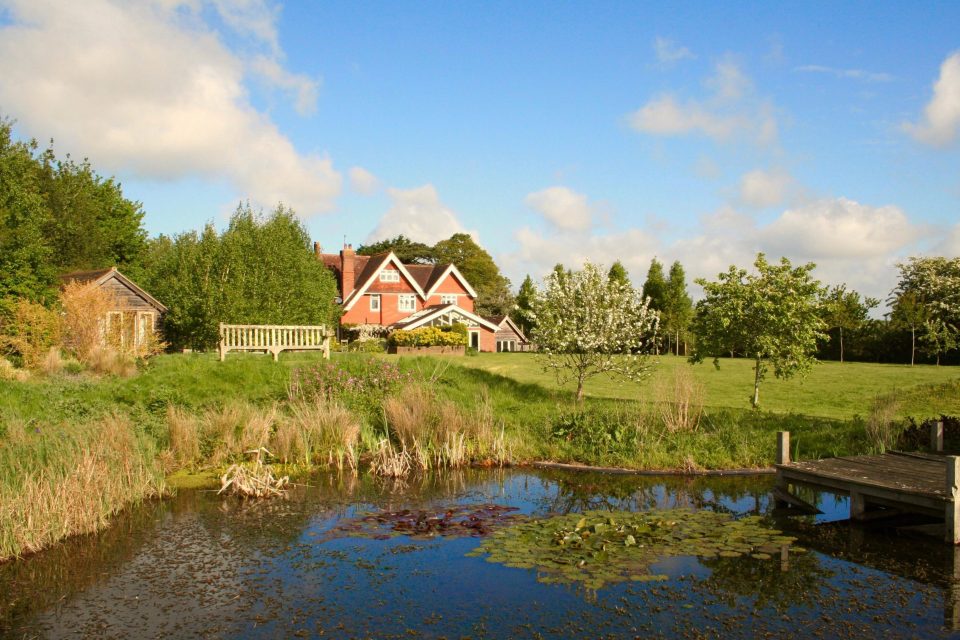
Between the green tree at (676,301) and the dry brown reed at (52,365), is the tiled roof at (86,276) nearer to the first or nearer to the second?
the dry brown reed at (52,365)

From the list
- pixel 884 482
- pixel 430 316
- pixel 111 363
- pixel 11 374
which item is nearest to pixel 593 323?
pixel 884 482

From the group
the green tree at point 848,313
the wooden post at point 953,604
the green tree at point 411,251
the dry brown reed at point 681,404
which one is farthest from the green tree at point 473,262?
the wooden post at point 953,604

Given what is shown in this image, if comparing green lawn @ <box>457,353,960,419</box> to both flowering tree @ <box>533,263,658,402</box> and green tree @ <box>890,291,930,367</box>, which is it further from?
green tree @ <box>890,291,930,367</box>

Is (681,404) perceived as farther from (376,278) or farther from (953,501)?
(376,278)

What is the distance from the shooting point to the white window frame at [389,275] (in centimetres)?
5281

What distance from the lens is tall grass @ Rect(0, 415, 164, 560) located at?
8734mm

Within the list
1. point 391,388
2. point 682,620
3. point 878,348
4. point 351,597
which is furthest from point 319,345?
point 878,348

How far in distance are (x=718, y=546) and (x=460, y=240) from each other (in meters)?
72.8

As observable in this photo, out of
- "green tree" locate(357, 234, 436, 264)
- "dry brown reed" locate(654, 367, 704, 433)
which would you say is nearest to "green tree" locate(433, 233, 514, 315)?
"green tree" locate(357, 234, 436, 264)

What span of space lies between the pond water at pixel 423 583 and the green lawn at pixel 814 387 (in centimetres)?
805

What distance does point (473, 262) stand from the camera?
78.4 metres

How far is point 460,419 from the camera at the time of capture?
14531mm

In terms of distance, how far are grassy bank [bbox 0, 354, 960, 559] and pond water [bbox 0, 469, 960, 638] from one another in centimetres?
86

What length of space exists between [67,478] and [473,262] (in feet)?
229
